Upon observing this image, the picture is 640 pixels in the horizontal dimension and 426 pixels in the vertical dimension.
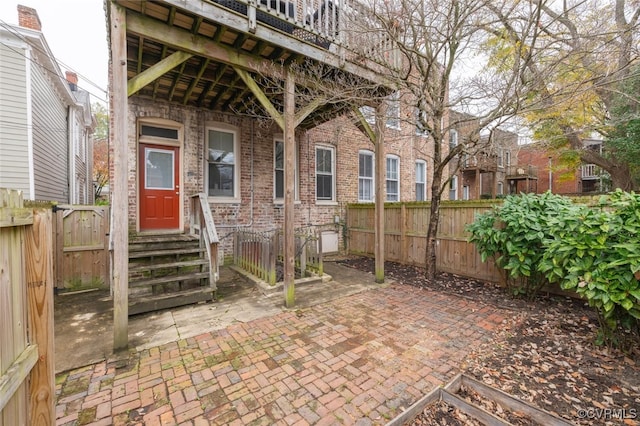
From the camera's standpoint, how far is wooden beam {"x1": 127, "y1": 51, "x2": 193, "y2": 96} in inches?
125

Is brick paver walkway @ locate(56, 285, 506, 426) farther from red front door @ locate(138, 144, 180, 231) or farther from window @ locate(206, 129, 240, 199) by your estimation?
window @ locate(206, 129, 240, 199)

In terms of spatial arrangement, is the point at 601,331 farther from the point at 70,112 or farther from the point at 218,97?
the point at 70,112

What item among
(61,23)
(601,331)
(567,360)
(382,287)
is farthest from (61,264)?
(61,23)

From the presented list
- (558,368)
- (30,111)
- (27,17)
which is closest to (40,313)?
(558,368)

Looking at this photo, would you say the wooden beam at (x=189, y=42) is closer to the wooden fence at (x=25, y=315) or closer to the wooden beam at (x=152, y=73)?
the wooden beam at (x=152, y=73)

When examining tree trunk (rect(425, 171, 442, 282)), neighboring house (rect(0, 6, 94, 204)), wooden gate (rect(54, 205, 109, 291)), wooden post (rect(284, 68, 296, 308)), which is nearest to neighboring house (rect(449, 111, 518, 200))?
tree trunk (rect(425, 171, 442, 282))

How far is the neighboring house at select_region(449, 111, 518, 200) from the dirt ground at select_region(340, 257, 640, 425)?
2935 mm

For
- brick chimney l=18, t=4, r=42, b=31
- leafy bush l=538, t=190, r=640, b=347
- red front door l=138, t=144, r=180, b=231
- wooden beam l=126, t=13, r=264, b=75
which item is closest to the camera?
leafy bush l=538, t=190, r=640, b=347

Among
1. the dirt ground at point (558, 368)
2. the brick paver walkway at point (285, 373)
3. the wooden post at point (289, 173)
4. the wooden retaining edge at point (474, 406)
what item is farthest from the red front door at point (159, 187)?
the dirt ground at point (558, 368)

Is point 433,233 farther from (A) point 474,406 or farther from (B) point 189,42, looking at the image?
(B) point 189,42

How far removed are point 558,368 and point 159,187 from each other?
716cm

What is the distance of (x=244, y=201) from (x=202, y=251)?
233cm

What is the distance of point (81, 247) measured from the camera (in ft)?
16.5

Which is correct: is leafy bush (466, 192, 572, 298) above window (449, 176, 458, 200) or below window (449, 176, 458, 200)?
below
